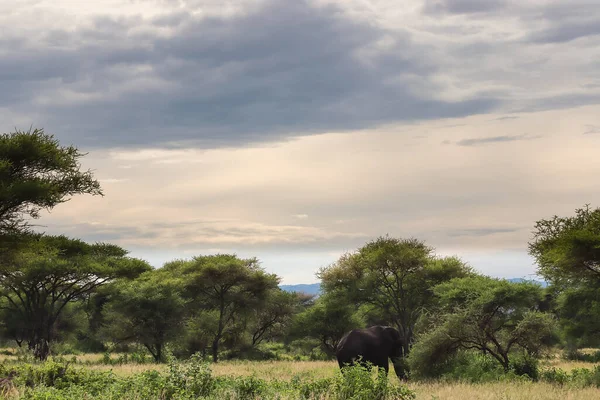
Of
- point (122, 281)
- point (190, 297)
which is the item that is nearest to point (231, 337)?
point (190, 297)

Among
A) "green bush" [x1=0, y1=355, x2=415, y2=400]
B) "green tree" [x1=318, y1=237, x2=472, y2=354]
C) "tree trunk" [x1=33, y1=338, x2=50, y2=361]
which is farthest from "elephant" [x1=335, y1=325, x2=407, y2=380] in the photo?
"tree trunk" [x1=33, y1=338, x2=50, y2=361]

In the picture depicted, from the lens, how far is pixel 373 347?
28453 millimetres

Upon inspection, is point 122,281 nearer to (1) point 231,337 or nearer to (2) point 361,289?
(1) point 231,337

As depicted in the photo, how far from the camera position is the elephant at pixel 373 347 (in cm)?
2794

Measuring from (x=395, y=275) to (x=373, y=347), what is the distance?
18.3m

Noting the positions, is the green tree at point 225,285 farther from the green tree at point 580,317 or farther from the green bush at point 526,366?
the green bush at point 526,366

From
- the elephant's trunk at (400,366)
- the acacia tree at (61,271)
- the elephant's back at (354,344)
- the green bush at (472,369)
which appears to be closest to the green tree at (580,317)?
the green bush at (472,369)

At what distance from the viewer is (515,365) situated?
28.1 metres

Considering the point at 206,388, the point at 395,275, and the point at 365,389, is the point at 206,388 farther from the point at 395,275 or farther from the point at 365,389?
the point at 395,275

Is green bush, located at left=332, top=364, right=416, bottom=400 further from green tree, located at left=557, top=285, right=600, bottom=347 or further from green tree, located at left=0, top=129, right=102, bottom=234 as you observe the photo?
green tree, located at left=557, top=285, right=600, bottom=347

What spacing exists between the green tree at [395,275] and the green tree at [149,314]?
443 inches

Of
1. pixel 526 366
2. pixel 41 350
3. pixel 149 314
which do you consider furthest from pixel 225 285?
pixel 526 366

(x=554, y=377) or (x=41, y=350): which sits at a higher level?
(x=41, y=350)

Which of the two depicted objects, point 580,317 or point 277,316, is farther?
point 277,316
